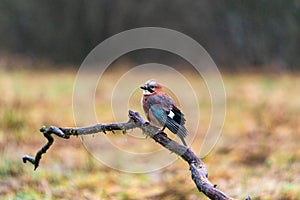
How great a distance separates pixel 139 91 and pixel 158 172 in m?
6.90

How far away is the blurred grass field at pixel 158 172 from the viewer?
21.5 feet

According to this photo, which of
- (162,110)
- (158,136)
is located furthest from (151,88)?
(158,136)

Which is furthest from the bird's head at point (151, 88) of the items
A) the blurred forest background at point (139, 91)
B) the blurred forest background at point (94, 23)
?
the blurred forest background at point (94, 23)

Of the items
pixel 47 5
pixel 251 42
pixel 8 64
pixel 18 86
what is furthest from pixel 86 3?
pixel 18 86

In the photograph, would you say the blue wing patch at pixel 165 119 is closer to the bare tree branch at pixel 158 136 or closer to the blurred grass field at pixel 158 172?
the bare tree branch at pixel 158 136

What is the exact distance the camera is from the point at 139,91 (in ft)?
48.8

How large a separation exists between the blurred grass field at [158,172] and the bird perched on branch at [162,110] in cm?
170

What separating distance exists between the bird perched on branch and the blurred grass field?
1.70 m

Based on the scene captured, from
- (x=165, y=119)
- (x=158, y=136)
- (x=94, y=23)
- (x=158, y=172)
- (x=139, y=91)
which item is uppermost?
(x=94, y=23)

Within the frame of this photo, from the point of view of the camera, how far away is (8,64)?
16938 millimetres

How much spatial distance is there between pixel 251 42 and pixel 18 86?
728 cm

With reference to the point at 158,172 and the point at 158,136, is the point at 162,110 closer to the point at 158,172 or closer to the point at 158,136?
the point at 158,136

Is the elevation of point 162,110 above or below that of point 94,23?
below

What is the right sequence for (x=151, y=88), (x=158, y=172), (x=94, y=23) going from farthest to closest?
(x=94, y=23), (x=158, y=172), (x=151, y=88)
